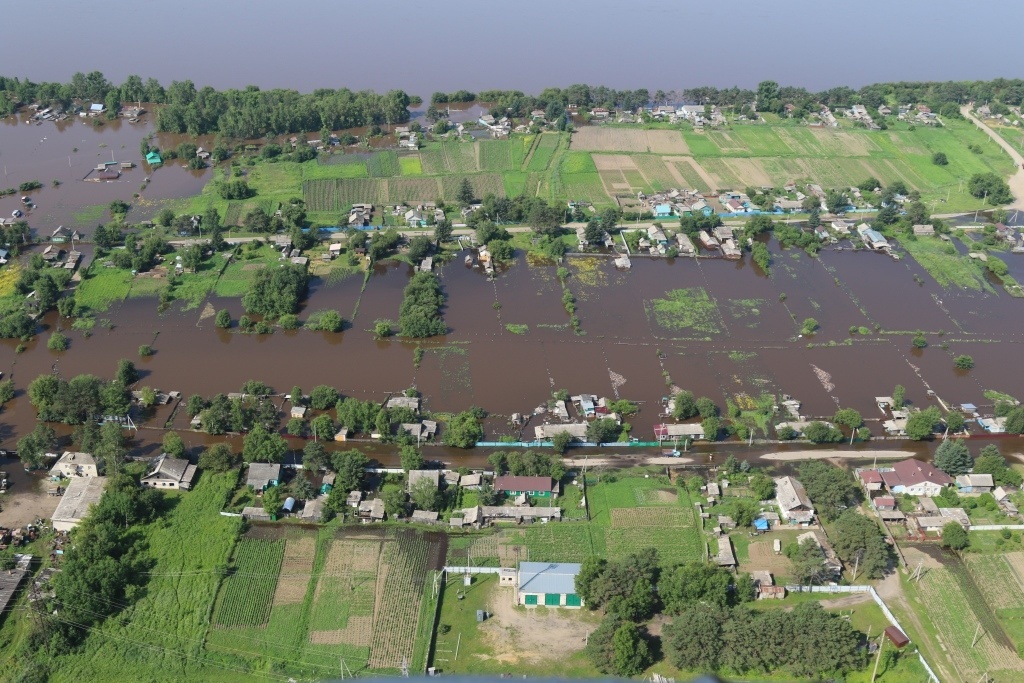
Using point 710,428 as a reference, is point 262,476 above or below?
below

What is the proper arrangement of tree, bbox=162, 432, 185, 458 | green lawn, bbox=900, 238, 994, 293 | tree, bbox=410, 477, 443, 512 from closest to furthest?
tree, bbox=410, 477, 443, 512, tree, bbox=162, 432, 185, 458, green lawn, bbox=900, 238, 994, 293

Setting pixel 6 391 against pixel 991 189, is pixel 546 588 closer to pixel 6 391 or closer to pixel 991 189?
pixel 6 391

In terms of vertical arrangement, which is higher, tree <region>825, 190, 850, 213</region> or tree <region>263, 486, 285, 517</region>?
tree <region>825, 190, 850, 213</region>

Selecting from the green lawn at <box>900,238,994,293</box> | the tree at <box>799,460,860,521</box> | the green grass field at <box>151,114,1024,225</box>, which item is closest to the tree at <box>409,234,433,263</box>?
the green grass field at <box>151,114,1024,225</box>

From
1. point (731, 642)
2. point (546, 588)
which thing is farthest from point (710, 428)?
point (731, 642)

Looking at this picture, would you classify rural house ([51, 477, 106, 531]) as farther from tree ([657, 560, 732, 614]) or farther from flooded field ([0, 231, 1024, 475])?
tree ([657, 560, 732, 614])

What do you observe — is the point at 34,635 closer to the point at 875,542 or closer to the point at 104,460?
the point at 104,460

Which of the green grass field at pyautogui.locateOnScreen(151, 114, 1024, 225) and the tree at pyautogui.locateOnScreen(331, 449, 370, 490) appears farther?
the green grass field at pyautogui.locateOnScreen(151, 114, 1024, 225)
